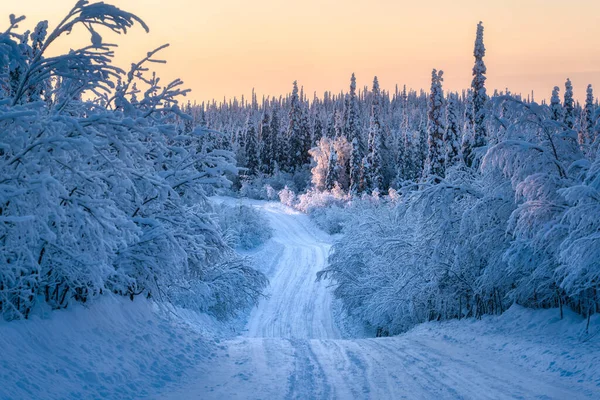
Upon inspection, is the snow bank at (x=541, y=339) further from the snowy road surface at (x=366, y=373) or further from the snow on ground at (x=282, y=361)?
the snowy road surface at (x=366, y=373)

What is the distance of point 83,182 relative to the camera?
20.0ft

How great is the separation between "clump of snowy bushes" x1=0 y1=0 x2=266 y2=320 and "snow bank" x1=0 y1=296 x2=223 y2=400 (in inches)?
14.8

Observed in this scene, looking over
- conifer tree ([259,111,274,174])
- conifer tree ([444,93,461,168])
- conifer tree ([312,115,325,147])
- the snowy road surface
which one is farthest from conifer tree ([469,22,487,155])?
conifer tree ([312,115,325,147])

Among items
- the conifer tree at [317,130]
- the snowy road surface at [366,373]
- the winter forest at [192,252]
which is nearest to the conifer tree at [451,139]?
the winter forest at [192,252]

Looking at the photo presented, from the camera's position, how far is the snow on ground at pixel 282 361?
6.33 metres

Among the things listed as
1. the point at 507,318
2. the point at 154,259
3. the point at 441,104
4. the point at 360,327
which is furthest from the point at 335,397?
the point at 441,104

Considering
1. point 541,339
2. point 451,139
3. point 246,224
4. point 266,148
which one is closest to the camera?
point 541,339

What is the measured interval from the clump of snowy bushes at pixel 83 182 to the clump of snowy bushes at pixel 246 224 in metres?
26.4

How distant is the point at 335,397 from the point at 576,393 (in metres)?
3.42

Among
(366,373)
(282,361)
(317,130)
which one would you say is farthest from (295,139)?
(366,373)

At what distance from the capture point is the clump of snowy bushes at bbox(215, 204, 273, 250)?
37219 millimetres

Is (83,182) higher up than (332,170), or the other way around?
(332,170)

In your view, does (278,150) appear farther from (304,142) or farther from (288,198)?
(288,198)

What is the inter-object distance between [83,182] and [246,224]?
33079 millimetres
